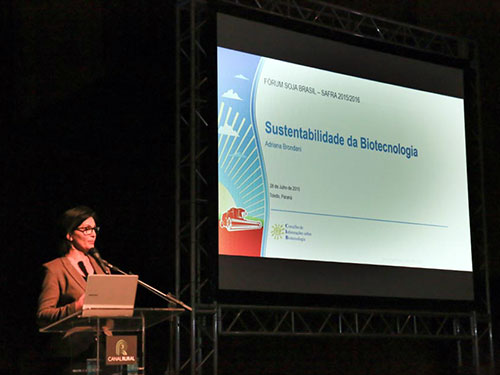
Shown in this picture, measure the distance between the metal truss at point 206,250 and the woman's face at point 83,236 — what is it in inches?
42.4

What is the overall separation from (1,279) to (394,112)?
303cm

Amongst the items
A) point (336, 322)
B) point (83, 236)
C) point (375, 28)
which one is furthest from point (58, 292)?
point (375, 28)

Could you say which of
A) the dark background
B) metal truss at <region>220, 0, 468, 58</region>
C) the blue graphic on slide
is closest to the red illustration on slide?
the blue graphic on slide

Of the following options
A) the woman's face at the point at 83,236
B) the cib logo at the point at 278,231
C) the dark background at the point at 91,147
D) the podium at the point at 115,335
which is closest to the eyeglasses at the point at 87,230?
the woman's face at the point at 83,236

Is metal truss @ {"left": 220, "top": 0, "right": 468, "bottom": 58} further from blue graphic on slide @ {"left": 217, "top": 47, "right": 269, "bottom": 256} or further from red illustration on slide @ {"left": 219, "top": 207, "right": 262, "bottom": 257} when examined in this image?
red illustration on slide @ {"left": 219, "top": 207, "right": 262, "bottom": 257}

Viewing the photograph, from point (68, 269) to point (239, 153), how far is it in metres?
1.57

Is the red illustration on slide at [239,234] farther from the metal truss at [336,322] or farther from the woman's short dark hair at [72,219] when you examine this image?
the woman's short dark hair at [72,219]

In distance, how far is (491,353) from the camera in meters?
6.22

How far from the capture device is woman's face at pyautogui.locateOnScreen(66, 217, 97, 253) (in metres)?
4.15

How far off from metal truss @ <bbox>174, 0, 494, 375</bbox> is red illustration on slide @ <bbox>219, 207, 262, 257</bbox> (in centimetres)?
11

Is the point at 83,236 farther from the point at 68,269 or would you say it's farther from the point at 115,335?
the point at 115,335

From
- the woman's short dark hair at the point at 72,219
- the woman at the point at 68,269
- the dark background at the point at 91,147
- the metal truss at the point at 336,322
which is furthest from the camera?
the metal truss at the point at 336,322

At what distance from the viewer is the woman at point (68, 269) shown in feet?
13.1

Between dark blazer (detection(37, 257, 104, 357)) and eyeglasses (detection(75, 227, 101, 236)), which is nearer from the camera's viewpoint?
dark blazer (detection(37, 257, 104, 357))
